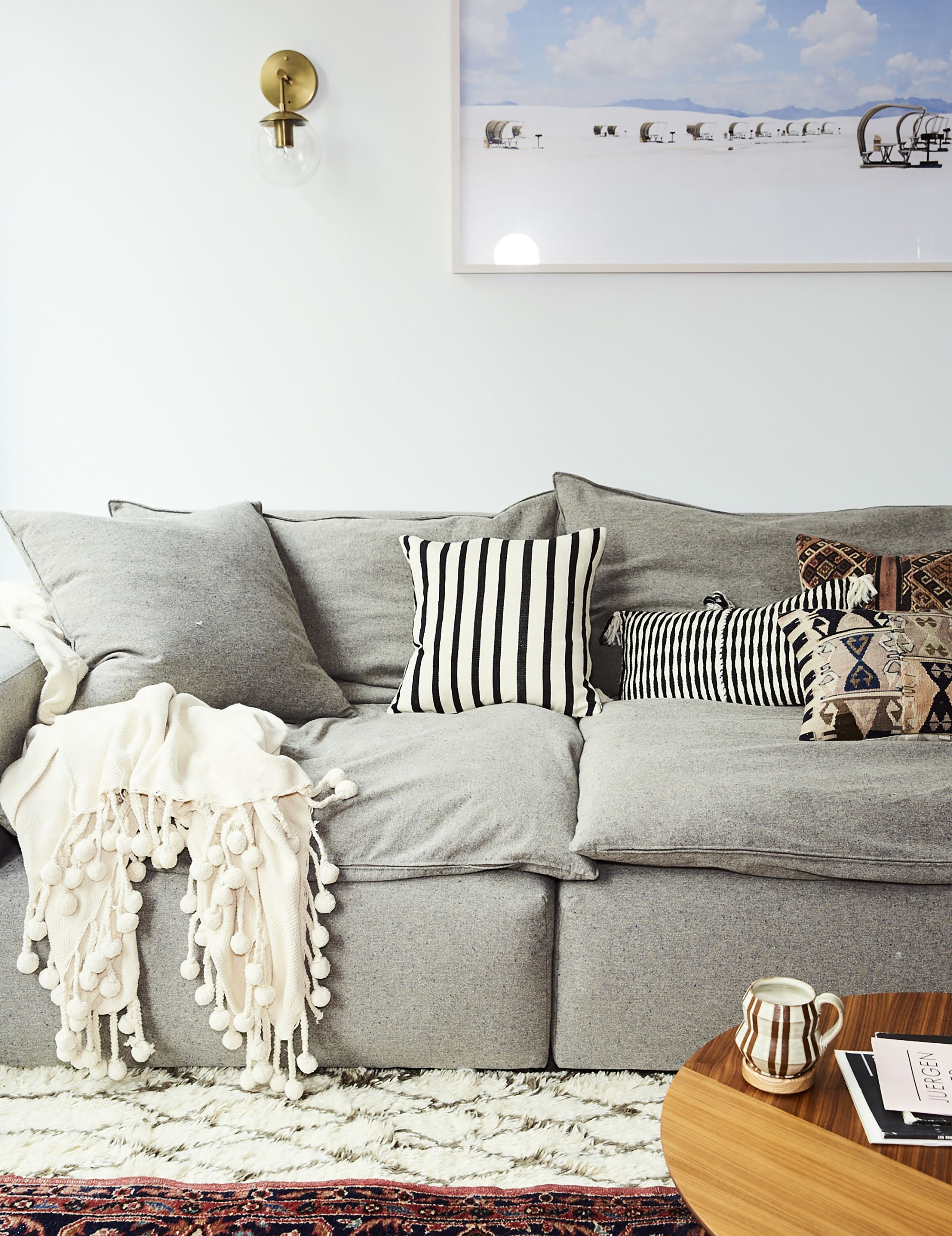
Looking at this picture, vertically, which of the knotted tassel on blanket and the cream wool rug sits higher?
the knotted tassel on blanket

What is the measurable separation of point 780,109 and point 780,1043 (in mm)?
2221

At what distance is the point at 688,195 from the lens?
2.45 metres

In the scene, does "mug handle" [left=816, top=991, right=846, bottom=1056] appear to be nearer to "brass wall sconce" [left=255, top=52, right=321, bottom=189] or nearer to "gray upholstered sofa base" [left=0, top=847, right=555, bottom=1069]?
"gray upholstered sofa base" [left=0, top=847, right=555, bottom=1069]

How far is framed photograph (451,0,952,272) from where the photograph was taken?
7.80 ft

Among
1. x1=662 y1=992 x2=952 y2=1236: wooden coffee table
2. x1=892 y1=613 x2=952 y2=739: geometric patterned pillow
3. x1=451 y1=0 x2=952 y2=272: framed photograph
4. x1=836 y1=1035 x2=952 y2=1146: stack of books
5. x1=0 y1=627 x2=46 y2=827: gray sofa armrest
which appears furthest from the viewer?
x1=451 y1=0 x2=952 y2=272: framed photograph

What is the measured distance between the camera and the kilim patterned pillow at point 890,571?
203cm

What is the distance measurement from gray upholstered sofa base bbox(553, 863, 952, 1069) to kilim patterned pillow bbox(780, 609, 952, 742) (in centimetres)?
34

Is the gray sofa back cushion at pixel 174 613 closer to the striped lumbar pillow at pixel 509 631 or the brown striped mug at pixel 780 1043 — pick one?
the striped lumbar pillow at pixel 509 631

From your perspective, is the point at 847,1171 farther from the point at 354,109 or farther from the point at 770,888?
the point at 354,109

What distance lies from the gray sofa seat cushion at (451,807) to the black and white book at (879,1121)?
0.54m

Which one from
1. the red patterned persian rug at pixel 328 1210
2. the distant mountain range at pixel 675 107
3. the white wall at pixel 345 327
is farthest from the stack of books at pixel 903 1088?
the distant mountain range at pixel 675 107

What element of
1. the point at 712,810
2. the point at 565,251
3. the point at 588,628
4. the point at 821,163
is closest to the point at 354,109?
the point at 565,251

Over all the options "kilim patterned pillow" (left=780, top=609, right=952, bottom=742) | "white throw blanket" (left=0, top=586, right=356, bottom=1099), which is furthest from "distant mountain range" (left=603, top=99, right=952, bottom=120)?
"white throw blanket" (left=0, top=586, right=356, bottom=1099)

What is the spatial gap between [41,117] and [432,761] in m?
1.94
